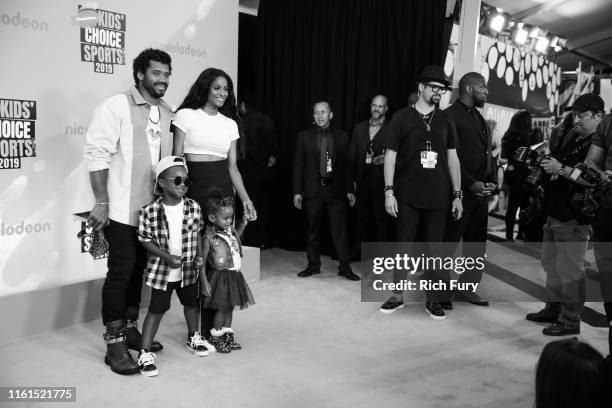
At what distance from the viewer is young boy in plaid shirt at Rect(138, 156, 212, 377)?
2684 millimetres

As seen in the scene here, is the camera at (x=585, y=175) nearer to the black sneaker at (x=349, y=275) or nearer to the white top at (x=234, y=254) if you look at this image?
the white top at (x=234, y=254)

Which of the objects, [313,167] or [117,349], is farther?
[313,167]

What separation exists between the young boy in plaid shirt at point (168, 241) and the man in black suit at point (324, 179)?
1826mm

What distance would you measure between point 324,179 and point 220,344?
1.93 metres

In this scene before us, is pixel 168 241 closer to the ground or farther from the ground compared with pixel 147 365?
farther from the ground

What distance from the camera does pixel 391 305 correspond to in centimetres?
374

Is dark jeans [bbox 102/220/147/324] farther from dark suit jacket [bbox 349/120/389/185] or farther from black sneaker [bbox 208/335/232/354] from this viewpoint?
dark suit jacket [bbox 349/120/389/185]

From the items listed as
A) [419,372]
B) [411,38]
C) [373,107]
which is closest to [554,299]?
[419,372]

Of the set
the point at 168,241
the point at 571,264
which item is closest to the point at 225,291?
the point at 168,241

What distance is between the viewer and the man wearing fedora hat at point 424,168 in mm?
3557

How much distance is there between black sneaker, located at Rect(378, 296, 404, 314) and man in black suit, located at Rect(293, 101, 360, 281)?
81cm

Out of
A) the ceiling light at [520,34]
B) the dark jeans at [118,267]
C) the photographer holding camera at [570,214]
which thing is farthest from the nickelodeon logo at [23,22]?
the ceiling light at [520,34]

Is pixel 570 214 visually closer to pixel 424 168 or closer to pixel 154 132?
pixel 424 168

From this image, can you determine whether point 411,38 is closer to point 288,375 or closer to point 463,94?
point 463,94
